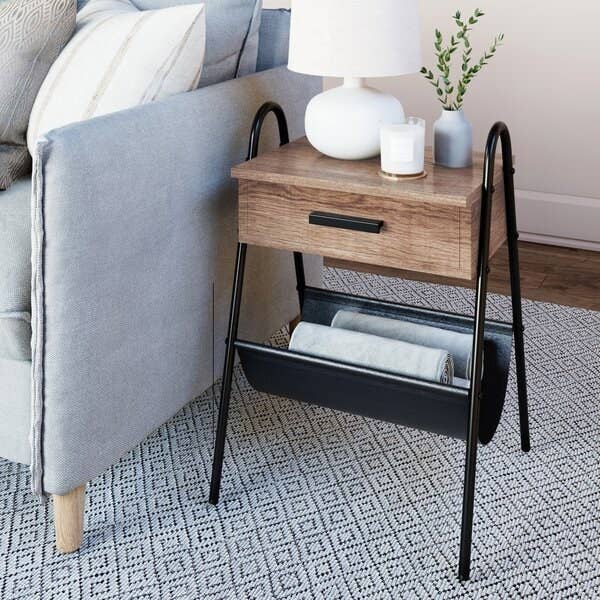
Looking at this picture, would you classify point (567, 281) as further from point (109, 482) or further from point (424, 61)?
point (109, 482)

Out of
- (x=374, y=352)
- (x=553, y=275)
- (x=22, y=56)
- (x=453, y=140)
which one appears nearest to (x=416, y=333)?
(x=374, y=352)

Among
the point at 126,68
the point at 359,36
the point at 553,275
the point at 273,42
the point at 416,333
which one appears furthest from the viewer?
the point at 553,275

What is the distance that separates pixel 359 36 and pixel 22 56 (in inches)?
26.2

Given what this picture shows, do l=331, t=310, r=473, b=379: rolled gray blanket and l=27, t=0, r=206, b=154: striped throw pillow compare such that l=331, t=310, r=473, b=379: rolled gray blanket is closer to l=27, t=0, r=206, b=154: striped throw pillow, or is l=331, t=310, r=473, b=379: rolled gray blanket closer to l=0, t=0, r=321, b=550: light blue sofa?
l=0, t=0, r=321, b=550: light blue sofa

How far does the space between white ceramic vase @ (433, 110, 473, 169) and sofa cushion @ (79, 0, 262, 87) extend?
49 centimetres


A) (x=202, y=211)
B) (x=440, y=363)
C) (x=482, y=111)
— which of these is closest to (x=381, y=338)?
(x=440, y=363)

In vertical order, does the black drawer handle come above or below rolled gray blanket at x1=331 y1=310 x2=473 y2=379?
above

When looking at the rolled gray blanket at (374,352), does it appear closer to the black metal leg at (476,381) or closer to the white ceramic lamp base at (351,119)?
the black metal leg at (476,381)

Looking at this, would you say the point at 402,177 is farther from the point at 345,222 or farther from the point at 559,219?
the point at 559,219

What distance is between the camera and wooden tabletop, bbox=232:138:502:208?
4.45ft

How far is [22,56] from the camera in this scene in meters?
1.67

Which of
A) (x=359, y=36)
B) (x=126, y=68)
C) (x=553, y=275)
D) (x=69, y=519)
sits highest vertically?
(x=359, y=36)

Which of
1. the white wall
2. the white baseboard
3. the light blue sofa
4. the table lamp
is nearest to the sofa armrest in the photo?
the light blue sofa

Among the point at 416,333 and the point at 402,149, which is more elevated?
the point at 402,149
